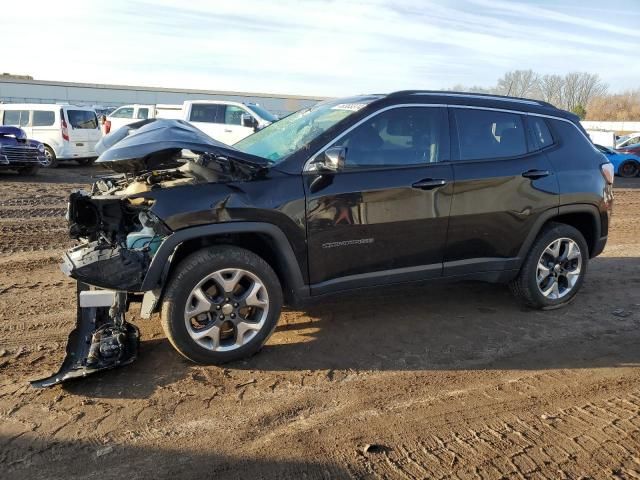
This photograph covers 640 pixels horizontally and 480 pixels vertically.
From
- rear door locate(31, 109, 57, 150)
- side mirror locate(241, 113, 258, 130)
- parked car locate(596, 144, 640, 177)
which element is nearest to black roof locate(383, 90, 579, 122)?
side mirror locate(241, 113, 258, 130)

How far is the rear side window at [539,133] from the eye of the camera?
16.3 ft

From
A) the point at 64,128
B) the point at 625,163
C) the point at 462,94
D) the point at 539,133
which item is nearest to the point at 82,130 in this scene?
the point at 64,128

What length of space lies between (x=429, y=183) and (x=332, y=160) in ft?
2.95

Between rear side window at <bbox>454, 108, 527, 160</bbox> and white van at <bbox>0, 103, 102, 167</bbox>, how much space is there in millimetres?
14086

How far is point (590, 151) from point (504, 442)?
11.1ft

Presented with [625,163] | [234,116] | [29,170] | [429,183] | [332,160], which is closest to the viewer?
[332,160]

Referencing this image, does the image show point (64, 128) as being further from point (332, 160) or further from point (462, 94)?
point (332, 160)

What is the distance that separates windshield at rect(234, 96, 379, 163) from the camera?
423 centimetres

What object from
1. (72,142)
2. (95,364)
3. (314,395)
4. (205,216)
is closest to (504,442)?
(314,395)

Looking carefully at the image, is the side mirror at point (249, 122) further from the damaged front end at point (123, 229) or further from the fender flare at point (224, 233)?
the fender flare at point (224, 233)

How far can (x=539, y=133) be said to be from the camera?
5016 millimetres

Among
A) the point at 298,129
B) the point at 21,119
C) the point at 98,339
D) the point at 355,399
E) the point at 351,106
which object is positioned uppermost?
the point at 351,106

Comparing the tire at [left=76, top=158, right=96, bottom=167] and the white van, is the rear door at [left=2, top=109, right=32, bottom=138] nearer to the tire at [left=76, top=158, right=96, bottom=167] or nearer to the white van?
the white van

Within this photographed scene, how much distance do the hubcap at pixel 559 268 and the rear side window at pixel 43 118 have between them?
15.9 meters
